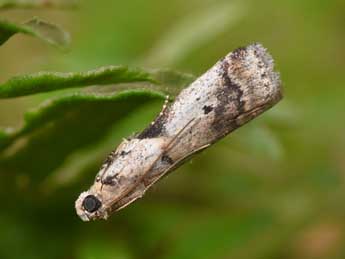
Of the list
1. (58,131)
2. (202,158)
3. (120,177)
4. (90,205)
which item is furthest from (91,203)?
(202,158)

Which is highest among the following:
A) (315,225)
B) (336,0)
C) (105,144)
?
(336,0)

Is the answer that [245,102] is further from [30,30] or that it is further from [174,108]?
[30,30]

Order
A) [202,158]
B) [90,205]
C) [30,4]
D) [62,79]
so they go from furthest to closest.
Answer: [202,158] → [90,205] → [30,4] → [62,79]

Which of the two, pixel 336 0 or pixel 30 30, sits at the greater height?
pixel 336 0

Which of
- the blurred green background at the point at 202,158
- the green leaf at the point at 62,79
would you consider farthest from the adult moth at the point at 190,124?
the green leaf at the point at 62,79

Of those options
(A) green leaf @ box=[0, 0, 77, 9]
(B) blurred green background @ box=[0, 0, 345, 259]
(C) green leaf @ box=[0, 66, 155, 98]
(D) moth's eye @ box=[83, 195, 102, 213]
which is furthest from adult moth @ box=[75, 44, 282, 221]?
(A) green leaf @ box=[0, 0, 77, 9]

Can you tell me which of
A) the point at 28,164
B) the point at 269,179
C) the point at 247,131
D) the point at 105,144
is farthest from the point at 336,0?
the point at 28,164

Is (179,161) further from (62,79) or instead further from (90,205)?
(62,79)
